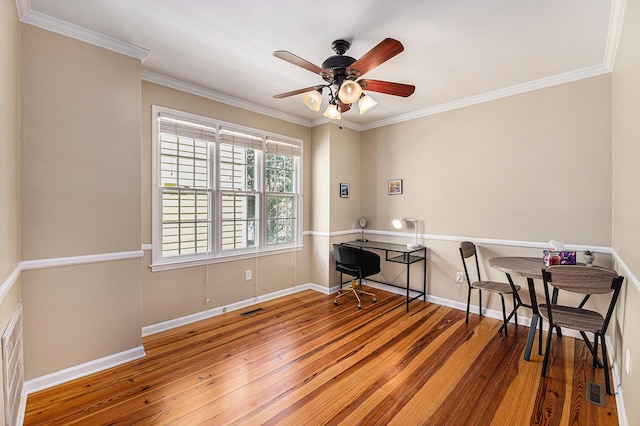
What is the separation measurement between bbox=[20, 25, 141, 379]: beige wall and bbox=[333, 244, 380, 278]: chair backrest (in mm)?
2299

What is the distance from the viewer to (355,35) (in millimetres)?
2232

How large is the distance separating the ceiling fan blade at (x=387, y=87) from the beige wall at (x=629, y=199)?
1.25 m

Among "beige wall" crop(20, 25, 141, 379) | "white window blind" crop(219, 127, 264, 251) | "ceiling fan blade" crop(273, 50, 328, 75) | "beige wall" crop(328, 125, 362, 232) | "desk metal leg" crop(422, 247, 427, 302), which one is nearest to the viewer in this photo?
"ceiling fan blade" crop(273, 50, 328, 75)

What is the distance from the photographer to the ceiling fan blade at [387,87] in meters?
2.28

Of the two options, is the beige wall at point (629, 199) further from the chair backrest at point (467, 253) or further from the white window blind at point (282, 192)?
the white window blind at point (282, 192)

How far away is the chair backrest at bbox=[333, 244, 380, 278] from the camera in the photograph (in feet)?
12.1

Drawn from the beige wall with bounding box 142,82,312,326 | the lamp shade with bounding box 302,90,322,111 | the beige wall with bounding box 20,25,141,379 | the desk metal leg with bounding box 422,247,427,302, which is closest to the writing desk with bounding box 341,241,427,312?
the desk metal leg with bounding box 422,247,427,302

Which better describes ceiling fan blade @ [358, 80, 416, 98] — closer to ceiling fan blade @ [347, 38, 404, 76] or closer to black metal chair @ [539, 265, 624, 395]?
ceiling fan blade @ [347, 38, 404, 76]

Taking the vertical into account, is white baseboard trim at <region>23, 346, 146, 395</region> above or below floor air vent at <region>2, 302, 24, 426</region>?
below

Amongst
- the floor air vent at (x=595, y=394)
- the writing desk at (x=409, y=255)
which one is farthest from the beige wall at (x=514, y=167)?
the floor air vent at (x=595, y=394)

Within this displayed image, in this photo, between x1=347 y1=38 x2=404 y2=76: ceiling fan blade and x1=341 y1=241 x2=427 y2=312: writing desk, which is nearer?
x1=347 y1=38 x2=404 y2=76: ceiling fan blade

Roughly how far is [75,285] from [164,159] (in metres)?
1.40

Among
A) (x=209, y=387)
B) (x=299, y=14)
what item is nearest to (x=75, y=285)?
(x=209, y=387)

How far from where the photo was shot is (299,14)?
202cm
